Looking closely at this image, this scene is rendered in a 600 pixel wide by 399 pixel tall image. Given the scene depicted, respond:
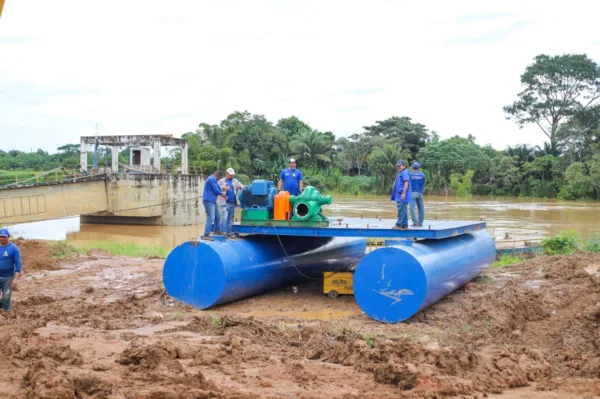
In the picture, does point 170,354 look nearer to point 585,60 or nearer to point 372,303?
point 372,303

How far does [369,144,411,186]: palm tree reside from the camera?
203ft

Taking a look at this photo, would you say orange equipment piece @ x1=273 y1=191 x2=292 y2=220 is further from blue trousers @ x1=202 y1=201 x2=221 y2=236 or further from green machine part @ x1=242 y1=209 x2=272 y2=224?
blue trousers @ x1=202 y1=201 x2=221 y2=236

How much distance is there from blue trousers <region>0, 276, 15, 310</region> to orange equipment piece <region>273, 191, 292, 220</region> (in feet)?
15.8

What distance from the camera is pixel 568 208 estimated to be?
46812 millimetres

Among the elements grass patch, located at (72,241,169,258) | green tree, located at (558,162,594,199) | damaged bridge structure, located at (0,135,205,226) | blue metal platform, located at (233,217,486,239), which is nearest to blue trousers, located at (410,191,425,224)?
blue metal platform, located at (233,217,486,239)

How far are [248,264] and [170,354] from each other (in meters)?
4.66

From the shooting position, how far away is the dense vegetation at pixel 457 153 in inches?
2366

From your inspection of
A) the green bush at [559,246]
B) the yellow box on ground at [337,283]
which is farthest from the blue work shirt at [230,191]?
the green bush at [559,246]

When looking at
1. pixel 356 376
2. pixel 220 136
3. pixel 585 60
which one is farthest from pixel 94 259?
pixel 585 60

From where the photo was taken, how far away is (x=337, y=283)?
12883 mm

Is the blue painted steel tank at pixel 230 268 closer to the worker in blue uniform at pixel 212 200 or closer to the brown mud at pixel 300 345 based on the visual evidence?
the brown mud at pixel 300 345

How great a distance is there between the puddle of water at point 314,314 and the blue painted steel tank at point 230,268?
25.6 inches

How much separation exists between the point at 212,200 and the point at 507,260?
977 centimetres

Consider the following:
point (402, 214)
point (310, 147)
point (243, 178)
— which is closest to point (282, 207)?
point (402, 214)
